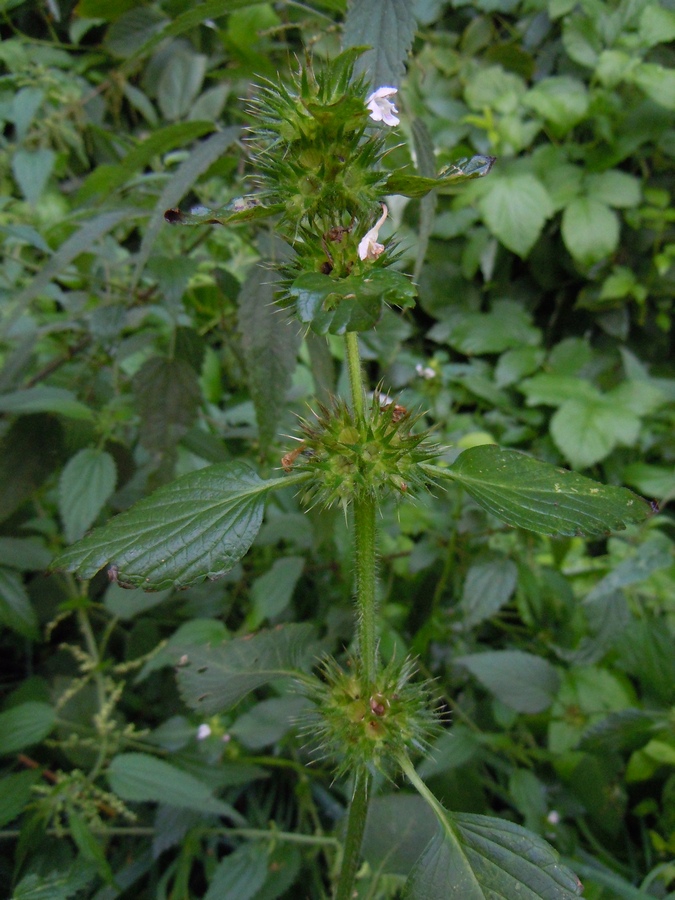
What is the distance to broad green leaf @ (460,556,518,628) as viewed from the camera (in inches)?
34.0

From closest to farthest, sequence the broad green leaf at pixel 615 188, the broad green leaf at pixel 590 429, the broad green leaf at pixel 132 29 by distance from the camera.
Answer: the broad green leaf at pixel 132 29, the broad green leaf at pixel 590 429, the broad green leaf at pixel 615 188

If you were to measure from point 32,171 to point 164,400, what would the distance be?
21.6 inches

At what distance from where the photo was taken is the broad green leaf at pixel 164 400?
785 millimetres

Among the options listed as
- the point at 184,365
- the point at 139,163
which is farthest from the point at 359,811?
the point at 139,163

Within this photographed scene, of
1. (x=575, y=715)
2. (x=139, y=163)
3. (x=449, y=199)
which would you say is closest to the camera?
(x=139, y=163)

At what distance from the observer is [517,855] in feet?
1.38

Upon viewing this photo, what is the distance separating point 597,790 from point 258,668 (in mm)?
511

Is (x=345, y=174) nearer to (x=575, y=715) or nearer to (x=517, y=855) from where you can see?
(x=517, y=855)

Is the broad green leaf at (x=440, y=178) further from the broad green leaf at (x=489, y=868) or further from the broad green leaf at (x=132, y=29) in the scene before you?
the broad green leaf at (x=132, y=29)

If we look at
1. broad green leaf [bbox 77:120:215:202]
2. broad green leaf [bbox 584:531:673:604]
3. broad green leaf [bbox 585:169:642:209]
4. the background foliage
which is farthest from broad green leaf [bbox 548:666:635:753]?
broad green leaf [bbox 585:169:642:209]

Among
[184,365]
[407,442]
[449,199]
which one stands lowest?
[449,199]

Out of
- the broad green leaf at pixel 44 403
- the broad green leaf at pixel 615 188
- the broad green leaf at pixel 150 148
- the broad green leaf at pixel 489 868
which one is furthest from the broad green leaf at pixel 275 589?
the broad green leaf at pixel 615 188

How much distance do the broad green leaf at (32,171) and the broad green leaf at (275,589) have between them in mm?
689

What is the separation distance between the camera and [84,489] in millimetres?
787
